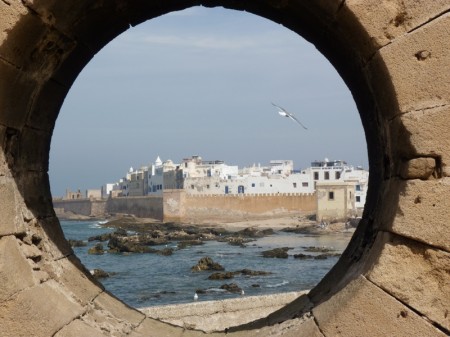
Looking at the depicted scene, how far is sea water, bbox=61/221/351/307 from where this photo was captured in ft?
85.7

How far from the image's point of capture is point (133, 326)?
177 inches

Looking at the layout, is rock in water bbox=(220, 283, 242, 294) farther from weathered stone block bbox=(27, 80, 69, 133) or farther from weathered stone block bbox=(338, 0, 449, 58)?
weathered stone block bbox=(338, 0, 449, 58)

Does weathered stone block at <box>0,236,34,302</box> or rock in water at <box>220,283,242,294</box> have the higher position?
weathered stone block at <box>0,236,34,302</box>

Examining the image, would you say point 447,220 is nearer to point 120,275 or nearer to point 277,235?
point 120,275

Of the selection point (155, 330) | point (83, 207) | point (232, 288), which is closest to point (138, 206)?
point (83, 207)

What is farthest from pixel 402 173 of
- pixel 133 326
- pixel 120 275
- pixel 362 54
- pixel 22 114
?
pixel 120 275

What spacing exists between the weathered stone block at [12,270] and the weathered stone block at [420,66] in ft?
7.77

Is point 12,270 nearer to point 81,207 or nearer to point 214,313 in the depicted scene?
point 214,313

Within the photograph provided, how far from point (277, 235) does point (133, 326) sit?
56488 millimetres

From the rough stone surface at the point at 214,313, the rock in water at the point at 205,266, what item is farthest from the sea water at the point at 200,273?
the rough stone surface at the point at 214,313

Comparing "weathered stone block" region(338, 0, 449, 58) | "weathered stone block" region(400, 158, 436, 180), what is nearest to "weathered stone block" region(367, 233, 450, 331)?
"weathered stone block" region(400, 158, 436, 180)

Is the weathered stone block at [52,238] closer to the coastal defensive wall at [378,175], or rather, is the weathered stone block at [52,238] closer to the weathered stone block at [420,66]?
the coastal defensive wall at [378,175]

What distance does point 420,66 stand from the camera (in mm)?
3482

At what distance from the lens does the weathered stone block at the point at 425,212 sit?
3.41 metres
